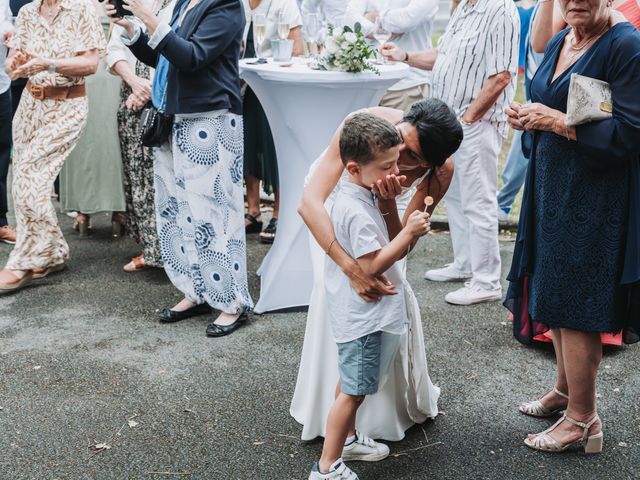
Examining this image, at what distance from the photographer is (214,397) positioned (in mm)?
3789

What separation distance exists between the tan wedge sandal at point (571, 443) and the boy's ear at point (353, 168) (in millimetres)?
1426

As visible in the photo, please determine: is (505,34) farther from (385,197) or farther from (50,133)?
(50,133)

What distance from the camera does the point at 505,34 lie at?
15.4 ft

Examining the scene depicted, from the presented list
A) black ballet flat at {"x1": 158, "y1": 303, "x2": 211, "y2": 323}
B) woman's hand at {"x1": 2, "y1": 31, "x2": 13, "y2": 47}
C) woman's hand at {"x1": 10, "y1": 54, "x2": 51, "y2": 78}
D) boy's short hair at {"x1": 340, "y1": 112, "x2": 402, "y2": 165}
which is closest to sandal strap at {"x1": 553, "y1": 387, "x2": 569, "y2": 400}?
boy's short hair at {"x1": 340, "y1": 112, "x2": 402, "y2": 165}

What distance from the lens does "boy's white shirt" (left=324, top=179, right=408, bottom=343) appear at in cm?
275

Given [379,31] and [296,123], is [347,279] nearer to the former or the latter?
[296,123]

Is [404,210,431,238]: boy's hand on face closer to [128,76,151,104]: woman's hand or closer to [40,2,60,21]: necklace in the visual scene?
[128,76,151,104]: woman's hand

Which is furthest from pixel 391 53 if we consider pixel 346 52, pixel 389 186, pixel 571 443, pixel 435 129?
pixel 571 443

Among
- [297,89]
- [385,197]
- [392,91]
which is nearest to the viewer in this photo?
[385,197]

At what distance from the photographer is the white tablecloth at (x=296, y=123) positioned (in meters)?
4.41

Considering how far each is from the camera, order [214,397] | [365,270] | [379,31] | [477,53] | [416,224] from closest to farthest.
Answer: [416,224] → [365,270] → [214,397] → [477,53] → [379,31]

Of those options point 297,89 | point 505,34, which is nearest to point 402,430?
point 297,89

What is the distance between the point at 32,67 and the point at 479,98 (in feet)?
8.84

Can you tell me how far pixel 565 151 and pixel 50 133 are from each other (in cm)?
342
